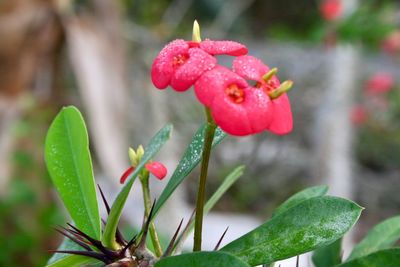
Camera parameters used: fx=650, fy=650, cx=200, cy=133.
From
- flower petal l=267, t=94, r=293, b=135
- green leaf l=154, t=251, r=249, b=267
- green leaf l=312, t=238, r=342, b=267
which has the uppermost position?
flower petal l=267, t=94, r=293, b=135

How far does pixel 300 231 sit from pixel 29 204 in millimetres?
2092

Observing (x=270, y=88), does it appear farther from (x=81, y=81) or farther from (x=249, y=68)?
(x=81, y=81)

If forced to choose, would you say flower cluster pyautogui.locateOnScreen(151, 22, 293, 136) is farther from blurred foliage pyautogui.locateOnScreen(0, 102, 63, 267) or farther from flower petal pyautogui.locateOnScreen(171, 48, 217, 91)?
blurred foliage pyautogui.locateOnScreen(0, 102, 63, 267)

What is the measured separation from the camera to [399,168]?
4.98m

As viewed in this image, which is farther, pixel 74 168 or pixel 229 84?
pixel 74 168

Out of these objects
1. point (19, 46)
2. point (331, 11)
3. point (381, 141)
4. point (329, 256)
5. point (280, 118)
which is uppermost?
point (331, 11)

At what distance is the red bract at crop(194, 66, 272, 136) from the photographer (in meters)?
0.41

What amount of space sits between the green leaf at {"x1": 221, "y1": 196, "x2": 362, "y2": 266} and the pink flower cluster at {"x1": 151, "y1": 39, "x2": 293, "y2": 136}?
6 centimetres

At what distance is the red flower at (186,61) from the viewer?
0.44 metres

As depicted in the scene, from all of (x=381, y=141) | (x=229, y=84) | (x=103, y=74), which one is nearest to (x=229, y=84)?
(x=229, y=84)

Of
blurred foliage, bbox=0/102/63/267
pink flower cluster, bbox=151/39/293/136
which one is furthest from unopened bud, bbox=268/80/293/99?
blurred foliage, bbox=0/102/63/267

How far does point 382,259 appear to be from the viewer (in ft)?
1.40

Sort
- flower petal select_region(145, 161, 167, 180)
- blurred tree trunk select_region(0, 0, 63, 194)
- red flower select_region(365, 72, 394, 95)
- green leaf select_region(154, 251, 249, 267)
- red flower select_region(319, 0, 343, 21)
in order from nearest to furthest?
green leaf select_region(154, 251, 249, 267), flower petal select_region(145, 161, 167, 180), blurred tree trunk select_region(0, 0, 63, 194), red flower select_region(319, 0, 343, 21), red flower select_region(365, 72, 394, 95)

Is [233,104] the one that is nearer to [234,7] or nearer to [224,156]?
[224,156]
